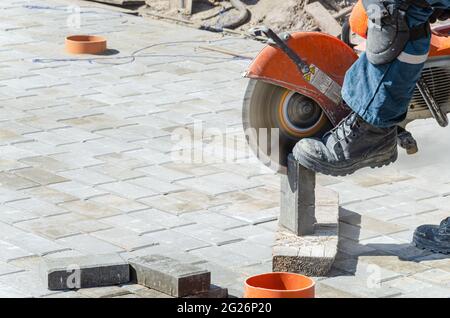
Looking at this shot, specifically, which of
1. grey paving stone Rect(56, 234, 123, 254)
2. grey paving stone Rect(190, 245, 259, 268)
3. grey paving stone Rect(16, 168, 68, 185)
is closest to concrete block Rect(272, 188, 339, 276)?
grey paving stone Rect(190, 245, 259, 268)

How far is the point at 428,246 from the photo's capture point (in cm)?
707

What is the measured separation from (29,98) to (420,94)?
4.02m

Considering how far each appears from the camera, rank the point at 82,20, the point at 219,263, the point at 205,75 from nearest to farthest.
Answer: the point at 219,263, the point at 205,75, the point at 82,20

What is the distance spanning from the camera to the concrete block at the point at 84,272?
629cm

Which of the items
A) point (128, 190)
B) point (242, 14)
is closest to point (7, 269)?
point (128, 190)

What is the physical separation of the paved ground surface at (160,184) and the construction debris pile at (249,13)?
3.44 feet

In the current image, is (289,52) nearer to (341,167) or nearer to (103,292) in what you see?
(341,167)

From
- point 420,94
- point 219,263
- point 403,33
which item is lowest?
point 219,263

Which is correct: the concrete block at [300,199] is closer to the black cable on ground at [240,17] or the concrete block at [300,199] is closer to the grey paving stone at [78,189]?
the grey paving stone at [78,189]

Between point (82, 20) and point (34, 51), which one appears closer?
point (34, 51)

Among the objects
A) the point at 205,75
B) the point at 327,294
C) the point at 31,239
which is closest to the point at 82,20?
the point at 205,75

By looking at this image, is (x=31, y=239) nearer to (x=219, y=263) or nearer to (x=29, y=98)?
(x=219, y=263)

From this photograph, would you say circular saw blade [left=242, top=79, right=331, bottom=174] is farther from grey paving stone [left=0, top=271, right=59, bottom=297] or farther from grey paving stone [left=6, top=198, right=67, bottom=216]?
grey paving stone [left=0, top=271, right=59, bottom=297]

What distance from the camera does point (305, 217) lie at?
6.94m
